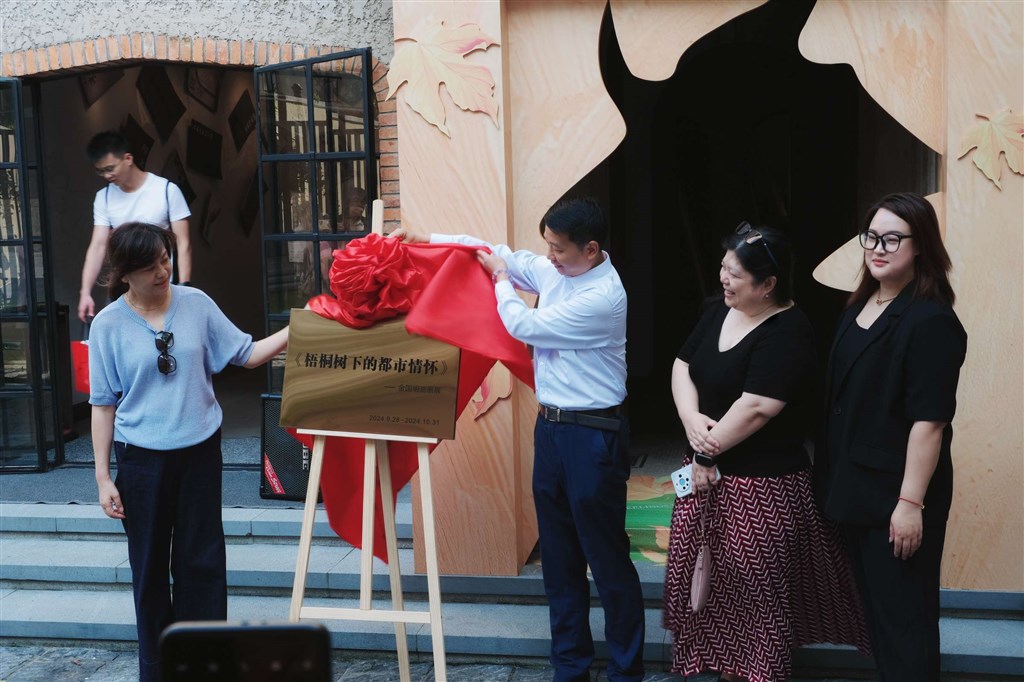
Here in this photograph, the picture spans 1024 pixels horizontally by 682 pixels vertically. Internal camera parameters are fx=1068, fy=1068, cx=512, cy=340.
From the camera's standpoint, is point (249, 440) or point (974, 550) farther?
point (249, 440)

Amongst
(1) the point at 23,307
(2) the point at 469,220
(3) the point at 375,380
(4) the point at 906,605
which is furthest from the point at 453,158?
(1) the point at 23,307

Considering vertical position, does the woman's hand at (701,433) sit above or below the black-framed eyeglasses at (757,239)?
below

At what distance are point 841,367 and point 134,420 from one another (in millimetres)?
2420

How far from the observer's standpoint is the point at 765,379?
3.54 m

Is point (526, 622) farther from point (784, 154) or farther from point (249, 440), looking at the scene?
point (784, 154)

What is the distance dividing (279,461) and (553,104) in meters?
2.51

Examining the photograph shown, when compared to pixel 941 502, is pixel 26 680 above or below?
below

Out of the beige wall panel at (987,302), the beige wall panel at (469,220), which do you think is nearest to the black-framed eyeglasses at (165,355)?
the beige wall panel at (469,220)

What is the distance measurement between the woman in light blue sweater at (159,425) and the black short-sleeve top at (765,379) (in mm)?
1566

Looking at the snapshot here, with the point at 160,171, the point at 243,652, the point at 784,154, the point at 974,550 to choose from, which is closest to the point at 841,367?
the point at 974,550

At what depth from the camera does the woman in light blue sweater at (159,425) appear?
374 cm

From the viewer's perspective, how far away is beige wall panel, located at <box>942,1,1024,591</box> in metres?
4.20

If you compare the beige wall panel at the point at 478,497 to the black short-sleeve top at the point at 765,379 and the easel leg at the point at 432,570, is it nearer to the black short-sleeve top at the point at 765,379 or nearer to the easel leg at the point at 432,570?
the easel leg at the point at 432,570

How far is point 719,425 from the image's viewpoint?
3.63 metres
